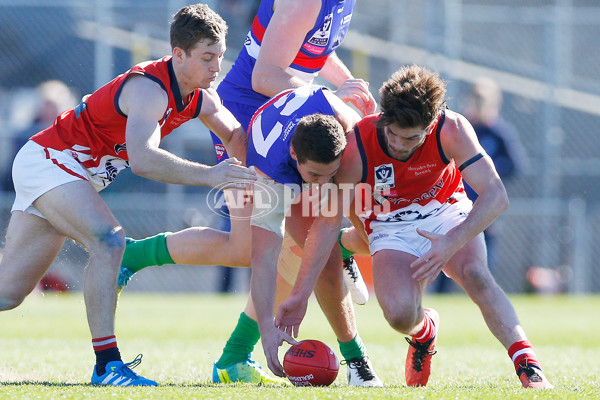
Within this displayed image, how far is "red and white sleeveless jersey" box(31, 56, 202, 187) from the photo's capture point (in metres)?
4.95

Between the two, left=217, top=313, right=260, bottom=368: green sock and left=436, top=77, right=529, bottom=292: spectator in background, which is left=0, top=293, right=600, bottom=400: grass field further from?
left=436, top=77, right=529, bottom=292: spectator in background

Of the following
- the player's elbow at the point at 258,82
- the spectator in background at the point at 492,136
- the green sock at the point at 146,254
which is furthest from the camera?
the spectator in background at the point at 492,136

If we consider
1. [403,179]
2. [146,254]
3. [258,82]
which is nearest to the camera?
[403,179]

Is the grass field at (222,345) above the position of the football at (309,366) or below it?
below

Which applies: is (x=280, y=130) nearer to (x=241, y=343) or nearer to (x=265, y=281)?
(x=265, y=281)

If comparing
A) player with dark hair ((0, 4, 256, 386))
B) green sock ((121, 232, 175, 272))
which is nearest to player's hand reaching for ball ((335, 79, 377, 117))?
player with dark hair ((0, 4, 256, 386))

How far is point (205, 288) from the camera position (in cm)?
1379

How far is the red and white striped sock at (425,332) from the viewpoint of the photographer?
207 inches

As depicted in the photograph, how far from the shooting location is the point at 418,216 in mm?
5355

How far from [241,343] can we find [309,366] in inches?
34.2

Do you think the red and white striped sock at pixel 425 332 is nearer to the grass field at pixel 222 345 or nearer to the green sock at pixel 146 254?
the grass field at pixel 222 345

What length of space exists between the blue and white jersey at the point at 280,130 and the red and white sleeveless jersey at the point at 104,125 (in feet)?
1.50

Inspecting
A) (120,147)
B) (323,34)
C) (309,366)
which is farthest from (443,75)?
(309,366)

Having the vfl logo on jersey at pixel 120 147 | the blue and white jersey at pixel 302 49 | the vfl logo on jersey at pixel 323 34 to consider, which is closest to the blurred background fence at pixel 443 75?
the blue and white jersey at pixel 302 49
